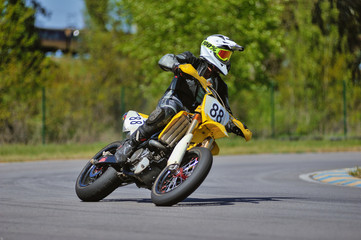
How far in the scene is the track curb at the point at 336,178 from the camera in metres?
13.4

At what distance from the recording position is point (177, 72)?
28.3 ft

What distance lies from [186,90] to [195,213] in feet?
5.89

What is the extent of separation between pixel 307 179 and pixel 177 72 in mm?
6821

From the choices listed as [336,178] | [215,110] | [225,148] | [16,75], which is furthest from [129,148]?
[16,75]

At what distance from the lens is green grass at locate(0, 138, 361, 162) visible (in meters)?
22.8

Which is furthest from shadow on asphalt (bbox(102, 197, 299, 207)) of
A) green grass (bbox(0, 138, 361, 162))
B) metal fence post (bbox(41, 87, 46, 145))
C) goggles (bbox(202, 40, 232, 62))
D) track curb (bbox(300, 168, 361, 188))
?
metal fence post (bbox(41, 87, 46, 145))

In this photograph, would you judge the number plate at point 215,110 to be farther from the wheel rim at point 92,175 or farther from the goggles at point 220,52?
the wheel rim at point 92,175

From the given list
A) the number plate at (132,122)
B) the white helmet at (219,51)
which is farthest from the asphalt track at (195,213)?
the white helmet at (219,51)

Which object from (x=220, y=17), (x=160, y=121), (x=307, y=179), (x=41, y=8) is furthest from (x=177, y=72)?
(x=41, y=8)

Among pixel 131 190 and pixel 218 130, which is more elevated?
pixel 218 130

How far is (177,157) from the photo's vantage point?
330 inches

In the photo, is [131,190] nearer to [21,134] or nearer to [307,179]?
[307,179]

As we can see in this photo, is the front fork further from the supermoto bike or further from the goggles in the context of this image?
the goggles

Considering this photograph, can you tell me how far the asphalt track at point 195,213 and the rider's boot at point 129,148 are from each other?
58 cm
